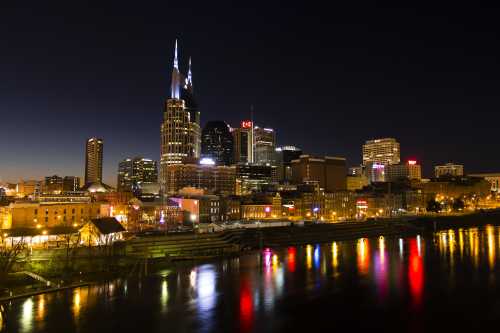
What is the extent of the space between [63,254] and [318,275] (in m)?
24.7

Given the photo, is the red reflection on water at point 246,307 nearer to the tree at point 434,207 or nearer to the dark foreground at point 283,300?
the dark foreground at point 283,300

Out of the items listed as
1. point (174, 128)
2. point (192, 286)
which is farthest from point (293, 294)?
point (174, 128)

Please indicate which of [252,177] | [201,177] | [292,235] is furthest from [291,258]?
[252,177]

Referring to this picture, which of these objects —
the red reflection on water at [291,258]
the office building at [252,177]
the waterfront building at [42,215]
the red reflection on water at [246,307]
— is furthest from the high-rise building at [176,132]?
the red reflection on water at [246,307]

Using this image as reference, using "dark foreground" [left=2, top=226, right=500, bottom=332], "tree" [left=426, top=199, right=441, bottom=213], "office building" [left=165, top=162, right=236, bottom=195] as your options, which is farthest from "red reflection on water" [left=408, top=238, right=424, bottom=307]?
"office building" [left=165, top=162, right=236, bottom=195]

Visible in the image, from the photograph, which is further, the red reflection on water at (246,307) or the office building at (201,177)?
the office building at (201,177)

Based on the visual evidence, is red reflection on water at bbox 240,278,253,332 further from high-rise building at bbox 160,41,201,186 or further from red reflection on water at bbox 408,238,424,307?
high-rise building at bbox 160,41,201,186

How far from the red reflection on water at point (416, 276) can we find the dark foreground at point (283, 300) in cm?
9

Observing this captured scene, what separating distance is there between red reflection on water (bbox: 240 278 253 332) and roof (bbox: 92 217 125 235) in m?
19.6

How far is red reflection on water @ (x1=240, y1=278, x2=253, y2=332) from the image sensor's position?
2491 cm

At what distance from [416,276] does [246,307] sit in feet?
60.6

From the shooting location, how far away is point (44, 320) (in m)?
25.5

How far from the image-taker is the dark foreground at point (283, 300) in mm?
25031

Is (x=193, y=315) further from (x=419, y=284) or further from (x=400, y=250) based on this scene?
(x=400, y=250)
